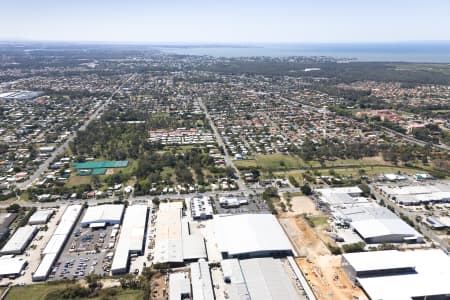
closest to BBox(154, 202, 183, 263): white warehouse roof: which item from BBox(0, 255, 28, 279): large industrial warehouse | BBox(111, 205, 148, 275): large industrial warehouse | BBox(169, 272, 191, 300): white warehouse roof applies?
BBox(111, 205, 148, 275): large industrial warehouse

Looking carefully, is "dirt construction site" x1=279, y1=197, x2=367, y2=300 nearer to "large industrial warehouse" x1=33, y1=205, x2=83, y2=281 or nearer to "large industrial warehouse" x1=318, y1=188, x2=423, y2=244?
"large industrial warehouse" x1=318, y1=188, x2=423, y2=244

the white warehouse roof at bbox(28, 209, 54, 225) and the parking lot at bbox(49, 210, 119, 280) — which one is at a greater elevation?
the white warehouse roof at bbox(28, 209, 54, 225)

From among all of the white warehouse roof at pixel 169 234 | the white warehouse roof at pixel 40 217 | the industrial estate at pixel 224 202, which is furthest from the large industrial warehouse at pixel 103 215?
the white warehouse roof at pixel 169 234

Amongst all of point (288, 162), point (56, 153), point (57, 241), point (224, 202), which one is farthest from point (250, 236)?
point (56, 153)

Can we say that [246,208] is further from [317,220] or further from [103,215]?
[103,215]

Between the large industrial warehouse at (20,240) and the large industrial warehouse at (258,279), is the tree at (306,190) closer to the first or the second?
the large industrial warehouse at (258,279)
